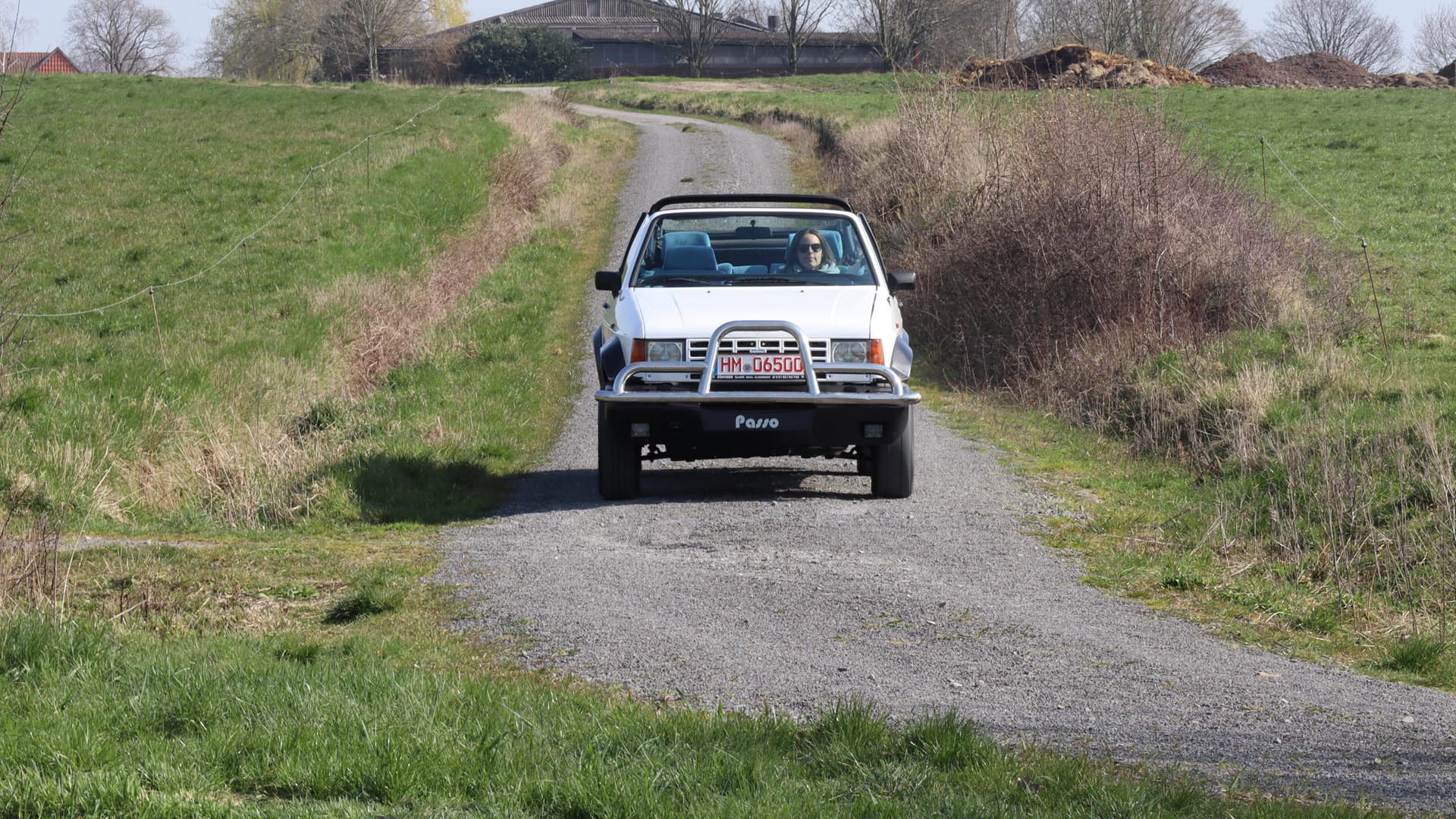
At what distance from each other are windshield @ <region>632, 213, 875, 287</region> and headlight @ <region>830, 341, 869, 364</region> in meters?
0.85

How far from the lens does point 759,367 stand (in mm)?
9102

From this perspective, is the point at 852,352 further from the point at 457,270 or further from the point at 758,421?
the point at 457,270

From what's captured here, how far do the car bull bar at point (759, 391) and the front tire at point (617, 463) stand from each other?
42 cm

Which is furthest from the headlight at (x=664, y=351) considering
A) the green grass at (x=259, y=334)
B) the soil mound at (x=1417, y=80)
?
the soil mound at (x=1417, y=80)

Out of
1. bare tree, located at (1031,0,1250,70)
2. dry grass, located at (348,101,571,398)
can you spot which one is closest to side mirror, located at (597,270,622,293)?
dry grass, located at (348,101,571,398)

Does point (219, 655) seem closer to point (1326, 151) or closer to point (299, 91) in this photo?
point (1326, 151)

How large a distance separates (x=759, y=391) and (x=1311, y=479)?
520cm

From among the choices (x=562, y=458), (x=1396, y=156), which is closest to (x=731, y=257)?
A: (x=562, y=458)

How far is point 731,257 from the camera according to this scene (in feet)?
36.3

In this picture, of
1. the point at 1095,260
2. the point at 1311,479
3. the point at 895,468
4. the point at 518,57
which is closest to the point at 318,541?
the point at 895,468

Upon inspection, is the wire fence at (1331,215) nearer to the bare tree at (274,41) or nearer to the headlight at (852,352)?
the headlight at (852,352)

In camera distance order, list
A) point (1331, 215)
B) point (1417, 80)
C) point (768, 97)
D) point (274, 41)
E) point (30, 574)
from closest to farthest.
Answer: point (30, 574)
point (1331, 215)
point (1417, 80)
point (768, 97)
point (274, 41)

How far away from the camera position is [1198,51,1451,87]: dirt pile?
5625 cm

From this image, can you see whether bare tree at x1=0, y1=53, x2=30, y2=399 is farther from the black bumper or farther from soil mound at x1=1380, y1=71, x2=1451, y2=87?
soil mound at x1=1380, y1=71, x2=1451, y2=87
